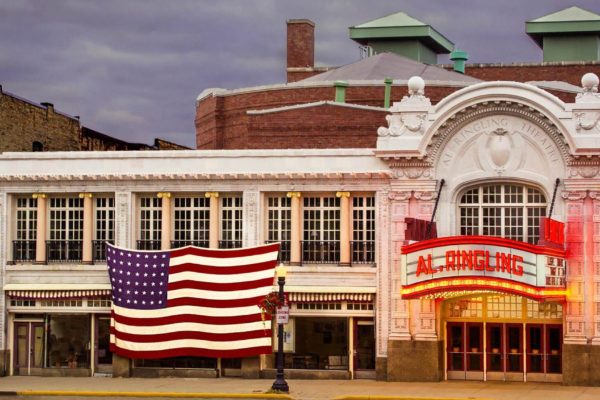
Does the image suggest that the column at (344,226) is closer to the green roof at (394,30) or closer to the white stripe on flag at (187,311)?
the white stripe on flag at (187,311)

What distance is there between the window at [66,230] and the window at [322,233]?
8.36 metres

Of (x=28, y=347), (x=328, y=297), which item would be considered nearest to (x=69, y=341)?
(x=28, y=347)

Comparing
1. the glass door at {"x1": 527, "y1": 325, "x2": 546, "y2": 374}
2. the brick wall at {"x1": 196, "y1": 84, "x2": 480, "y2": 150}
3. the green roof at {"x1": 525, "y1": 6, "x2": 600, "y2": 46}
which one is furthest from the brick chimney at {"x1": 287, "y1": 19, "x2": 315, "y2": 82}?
the glass door at {"x1": 527, "y1": 325, "x2": 546, "y2": 374}

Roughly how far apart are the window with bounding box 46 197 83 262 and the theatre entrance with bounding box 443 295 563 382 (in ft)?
44.4

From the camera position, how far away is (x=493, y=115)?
150ft

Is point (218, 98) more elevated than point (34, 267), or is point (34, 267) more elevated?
point (218, 98)

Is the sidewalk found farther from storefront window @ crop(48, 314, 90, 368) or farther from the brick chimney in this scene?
the brick chimney

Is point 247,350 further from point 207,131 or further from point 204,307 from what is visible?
point 207,131

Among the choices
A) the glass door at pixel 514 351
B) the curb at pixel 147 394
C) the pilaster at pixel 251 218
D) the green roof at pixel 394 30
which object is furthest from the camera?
the green roof at pixel 394 30

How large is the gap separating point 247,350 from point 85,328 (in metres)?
6.29

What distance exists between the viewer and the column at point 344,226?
154 ft

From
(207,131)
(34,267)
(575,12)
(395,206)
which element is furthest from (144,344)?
(575,12)

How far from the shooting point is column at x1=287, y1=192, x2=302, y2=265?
47.4 meters

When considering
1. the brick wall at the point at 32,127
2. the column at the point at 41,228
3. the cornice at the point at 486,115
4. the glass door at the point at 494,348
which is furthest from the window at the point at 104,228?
the glass door at the point at 494,348
